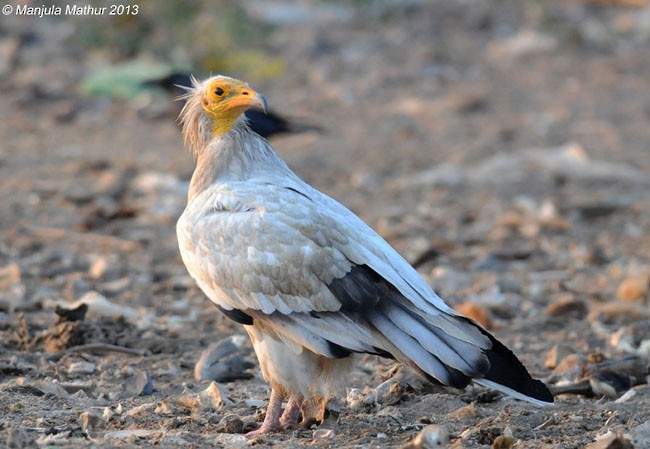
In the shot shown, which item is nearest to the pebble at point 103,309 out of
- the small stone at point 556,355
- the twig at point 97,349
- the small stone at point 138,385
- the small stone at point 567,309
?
the twig at point 97,349

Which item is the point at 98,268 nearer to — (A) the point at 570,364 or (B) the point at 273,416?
(B) the point at 273,416

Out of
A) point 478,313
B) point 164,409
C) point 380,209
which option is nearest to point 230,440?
point 164,409

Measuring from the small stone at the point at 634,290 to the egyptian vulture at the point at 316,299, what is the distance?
3.07 metres

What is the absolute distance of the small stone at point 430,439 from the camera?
14.3 ft

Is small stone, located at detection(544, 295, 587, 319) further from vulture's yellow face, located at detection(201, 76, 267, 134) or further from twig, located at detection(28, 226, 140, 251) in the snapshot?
twig, located at detection(28, 226, 140, 251)

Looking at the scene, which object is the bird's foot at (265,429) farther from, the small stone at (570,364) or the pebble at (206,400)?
the small stone at (570,364)

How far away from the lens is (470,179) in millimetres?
11164

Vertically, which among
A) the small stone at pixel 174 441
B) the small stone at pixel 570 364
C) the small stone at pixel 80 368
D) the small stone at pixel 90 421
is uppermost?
the small stone at pixel 80 368

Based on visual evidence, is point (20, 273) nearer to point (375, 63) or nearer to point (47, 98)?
point (47, 98)

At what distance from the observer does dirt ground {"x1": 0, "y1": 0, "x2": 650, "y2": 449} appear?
519cm

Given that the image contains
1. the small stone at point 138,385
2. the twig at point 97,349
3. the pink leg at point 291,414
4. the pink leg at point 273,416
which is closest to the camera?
the pink leg at point 273,416

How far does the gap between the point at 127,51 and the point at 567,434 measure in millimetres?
11109

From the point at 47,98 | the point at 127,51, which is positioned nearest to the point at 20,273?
the point at 47,98

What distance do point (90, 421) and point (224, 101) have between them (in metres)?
1.73
